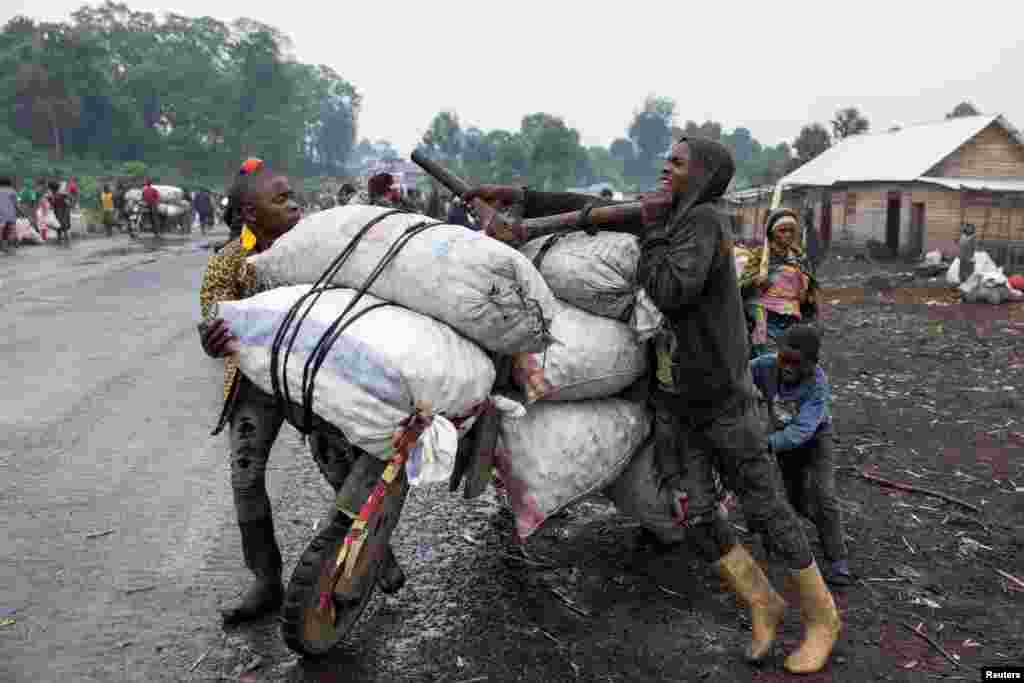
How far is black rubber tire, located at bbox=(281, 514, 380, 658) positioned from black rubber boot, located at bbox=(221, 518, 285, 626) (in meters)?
0.43

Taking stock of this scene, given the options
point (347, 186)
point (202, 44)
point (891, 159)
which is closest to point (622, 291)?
point (347, 186)

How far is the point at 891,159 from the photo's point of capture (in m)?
30.0

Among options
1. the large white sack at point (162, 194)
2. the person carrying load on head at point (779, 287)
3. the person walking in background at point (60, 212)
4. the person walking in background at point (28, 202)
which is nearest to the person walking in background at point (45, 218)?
the person walking in background at point (60, 212)

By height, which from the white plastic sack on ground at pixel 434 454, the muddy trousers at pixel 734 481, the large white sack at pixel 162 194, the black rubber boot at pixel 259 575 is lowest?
the black rubber boot at pixel 259 575

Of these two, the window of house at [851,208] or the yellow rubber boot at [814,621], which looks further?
the window of house at [851,208]

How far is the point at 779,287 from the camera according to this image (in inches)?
203

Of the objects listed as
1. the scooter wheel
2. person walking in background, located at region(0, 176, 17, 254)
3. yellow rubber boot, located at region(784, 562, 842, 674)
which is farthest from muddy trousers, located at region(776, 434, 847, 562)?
person walking in background, located at region(0, 176, 17, 254)

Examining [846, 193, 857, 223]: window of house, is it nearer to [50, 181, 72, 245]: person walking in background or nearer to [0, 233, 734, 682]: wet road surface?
[50, 181, 72, 245]: person walking in background

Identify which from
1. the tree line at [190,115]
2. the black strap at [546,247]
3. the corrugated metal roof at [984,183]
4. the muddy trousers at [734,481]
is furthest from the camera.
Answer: the tree line at [190,115]

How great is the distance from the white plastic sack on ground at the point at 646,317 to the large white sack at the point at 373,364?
2.27ft

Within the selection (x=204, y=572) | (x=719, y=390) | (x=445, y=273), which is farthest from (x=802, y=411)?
(x=204, y=572)

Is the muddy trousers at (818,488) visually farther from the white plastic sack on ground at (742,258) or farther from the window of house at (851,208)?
the window of house at (851,208)

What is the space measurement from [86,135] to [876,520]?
71693 mm

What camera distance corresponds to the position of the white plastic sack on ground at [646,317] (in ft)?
10.7
